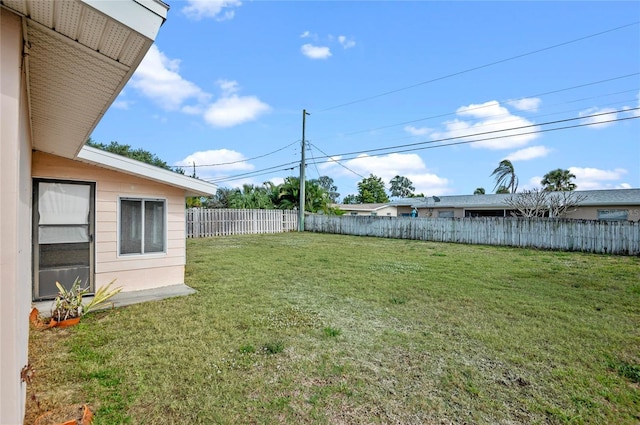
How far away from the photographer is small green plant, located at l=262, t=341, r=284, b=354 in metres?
3.27

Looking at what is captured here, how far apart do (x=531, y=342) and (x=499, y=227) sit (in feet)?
38.0

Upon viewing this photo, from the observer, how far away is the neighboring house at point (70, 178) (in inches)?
60.4

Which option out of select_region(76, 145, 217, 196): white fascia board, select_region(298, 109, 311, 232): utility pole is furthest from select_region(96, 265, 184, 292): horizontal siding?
select_region(298, 109, 311, 232): utility pole

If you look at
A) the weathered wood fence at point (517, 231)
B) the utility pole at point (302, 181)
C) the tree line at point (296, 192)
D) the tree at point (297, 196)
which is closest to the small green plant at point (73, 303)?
the tree line at point (296, 192)

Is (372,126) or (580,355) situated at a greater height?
(372,126)

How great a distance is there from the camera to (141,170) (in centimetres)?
531

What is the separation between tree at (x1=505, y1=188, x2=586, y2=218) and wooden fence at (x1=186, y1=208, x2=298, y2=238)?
14.3 meters

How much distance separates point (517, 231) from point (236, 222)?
14.6m

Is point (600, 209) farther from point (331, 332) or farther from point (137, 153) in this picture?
point (137, 153)

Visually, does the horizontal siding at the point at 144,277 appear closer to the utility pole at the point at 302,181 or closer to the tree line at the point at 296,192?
the tree line at the point at 296,192

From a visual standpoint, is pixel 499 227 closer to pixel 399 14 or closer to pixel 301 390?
pixel 399 14

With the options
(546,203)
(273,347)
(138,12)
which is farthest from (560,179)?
(138,12)

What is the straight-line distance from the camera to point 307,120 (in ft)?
72.3

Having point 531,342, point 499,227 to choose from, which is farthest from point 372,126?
point 531,342
